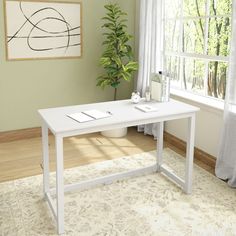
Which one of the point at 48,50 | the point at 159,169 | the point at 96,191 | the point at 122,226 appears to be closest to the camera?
the point at 122,226

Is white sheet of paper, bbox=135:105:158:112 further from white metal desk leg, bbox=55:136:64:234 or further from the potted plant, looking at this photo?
the potted plant

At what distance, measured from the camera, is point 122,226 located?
2.44 meters

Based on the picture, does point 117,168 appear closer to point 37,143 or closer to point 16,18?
point 37,143

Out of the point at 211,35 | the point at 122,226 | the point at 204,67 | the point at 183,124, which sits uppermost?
the point at 211,35

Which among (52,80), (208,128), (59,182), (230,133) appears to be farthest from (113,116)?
(52,80)

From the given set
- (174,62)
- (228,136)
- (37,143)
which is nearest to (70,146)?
(37,143)

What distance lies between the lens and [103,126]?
7.88 ft

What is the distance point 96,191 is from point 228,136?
1.31 meters

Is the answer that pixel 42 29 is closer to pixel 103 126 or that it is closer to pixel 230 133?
pixel 103 126

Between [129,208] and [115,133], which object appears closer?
[129,208]

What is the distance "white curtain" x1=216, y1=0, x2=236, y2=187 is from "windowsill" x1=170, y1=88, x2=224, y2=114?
230 mm

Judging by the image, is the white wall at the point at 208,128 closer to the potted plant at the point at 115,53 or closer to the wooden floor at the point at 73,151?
the wooden floor at the point at 73,151

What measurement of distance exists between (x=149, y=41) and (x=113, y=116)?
1892 millimetres

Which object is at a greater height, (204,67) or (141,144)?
(204,67)
